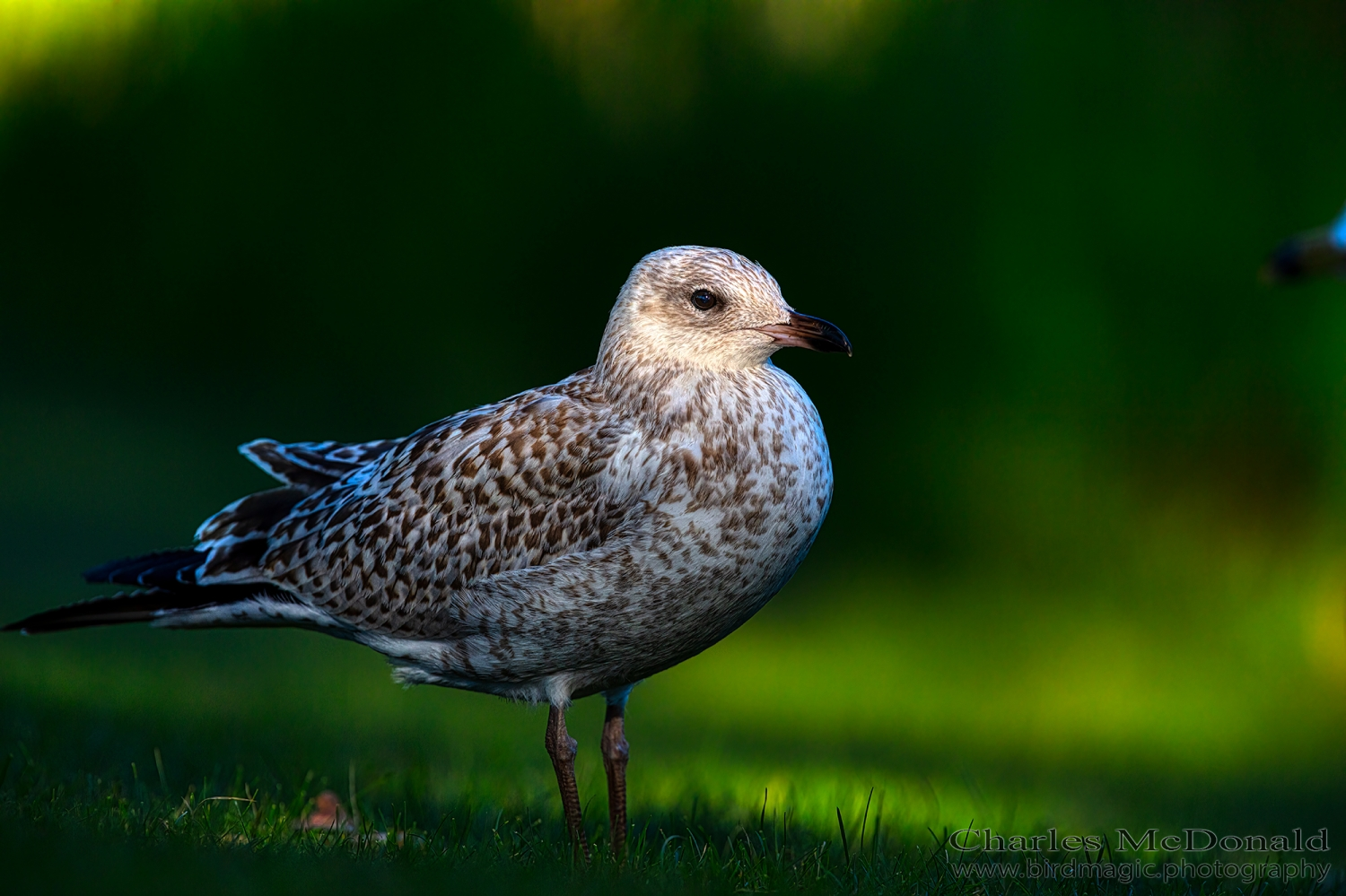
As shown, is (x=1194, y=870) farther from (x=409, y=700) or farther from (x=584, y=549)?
(x=409, y=700)

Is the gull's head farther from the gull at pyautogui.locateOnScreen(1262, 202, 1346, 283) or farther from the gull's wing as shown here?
the gull at pyautogui.locateOnScreen(1262, 202, 1346, 283)

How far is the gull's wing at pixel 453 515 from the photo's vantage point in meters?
4.74

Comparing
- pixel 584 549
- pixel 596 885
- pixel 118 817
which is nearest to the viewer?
pixel 596 885

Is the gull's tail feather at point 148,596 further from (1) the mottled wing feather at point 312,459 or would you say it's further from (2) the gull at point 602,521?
(1) the mottled wing feather at point 312,459

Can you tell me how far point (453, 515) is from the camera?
16.2ft

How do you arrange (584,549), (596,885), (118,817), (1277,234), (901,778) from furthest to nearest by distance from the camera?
(1277,234)
(901,778)
(584,549)
(118,817)
(596,885)

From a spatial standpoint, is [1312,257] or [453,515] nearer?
[1312,257]

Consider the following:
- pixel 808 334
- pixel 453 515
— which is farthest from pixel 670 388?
pixel 453 515

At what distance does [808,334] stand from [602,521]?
3.31ft

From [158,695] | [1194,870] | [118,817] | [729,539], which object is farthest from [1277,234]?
[118,817]

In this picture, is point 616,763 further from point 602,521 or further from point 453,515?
point 453,515

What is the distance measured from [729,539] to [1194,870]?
2374 millimetres

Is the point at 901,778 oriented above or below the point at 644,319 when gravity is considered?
below

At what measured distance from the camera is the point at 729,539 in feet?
14.9
